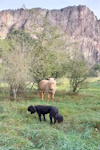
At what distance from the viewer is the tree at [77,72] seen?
14.2 meters

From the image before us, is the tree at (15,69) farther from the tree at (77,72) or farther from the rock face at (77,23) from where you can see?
the rock face at (77,23)

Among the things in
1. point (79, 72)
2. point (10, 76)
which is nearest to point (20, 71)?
point (10, 76)

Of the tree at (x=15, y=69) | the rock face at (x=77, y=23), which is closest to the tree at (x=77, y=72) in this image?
the tree at (x=15, y=69)

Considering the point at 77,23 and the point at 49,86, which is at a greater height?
the point at 77,23

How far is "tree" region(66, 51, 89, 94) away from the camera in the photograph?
1416 cm

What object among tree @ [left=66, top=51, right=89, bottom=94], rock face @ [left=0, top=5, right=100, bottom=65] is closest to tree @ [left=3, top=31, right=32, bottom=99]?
tree @ [left=66, top=51, right=89, bottom=94]

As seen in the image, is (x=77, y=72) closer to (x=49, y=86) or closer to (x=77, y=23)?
(x=49, y=86)

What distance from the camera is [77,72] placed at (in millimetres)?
14250

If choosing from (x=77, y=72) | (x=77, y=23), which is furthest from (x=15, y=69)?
(x=77, y=23)

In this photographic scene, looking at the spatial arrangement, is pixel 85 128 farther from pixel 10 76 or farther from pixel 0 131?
pixel 10 76

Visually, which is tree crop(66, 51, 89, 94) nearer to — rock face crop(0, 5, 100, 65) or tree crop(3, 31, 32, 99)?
tree crop(3, 31, 32, 99)

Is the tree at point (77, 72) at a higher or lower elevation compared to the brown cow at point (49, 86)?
higher

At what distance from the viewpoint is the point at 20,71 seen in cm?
1048

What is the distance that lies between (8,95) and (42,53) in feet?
13.5
